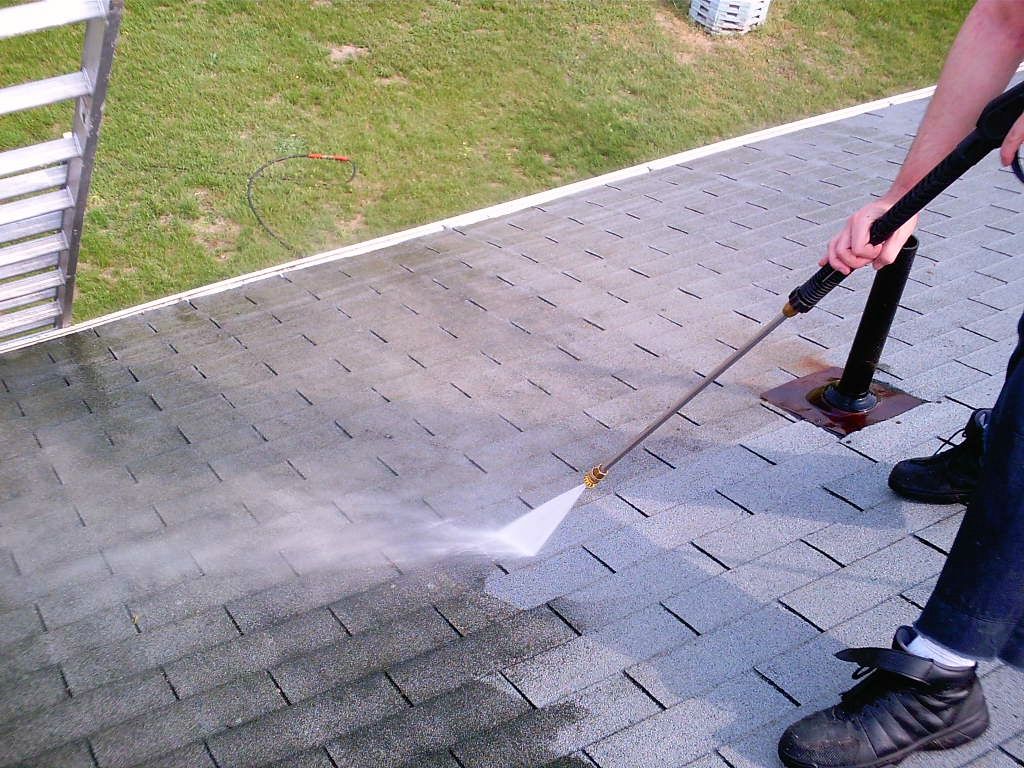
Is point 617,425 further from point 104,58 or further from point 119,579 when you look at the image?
point 104,58

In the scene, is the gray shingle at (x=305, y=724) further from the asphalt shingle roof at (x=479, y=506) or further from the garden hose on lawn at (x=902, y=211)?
the garden hose on lawn at (x=902, y=211)

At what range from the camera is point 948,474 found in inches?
115

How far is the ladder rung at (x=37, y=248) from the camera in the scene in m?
4.78

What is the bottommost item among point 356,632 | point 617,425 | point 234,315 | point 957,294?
point 234,315

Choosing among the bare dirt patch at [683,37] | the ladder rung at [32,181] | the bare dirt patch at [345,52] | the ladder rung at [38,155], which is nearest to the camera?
the ladder rung at [38,155]

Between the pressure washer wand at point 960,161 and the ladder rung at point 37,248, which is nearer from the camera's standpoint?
the pressure washer wand at point 960,161

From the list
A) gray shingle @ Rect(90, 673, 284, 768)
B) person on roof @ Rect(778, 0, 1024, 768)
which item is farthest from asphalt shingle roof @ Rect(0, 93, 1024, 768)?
person on roof @ Rect(778, 0, 1024, 768)

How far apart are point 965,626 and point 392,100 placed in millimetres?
9293

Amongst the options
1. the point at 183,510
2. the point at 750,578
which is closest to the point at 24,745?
the point at 183,510

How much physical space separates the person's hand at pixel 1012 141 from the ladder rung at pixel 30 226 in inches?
168

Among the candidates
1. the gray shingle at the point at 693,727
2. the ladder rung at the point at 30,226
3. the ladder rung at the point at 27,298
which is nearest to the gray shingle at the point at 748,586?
the gray shingle at the point at 693,727

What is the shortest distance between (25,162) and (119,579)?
202 centimetres

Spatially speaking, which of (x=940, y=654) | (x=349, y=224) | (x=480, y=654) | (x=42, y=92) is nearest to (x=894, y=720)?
(x=940, y=654)

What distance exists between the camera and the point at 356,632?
2727 millimetres
